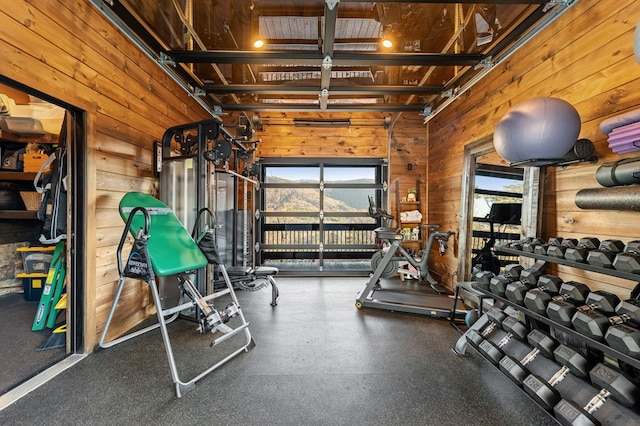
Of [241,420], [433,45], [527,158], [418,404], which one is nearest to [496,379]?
[418,404]

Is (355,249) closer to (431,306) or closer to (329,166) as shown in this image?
(329,166)

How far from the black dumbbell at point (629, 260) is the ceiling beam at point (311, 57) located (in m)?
2.25

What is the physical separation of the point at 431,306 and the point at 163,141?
3.69m

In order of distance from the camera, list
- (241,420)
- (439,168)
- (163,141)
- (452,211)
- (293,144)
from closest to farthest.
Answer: (241,420) < (163,141) < (452,211) < (439,168) < (293,144)

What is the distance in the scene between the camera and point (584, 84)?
2072 millimetres

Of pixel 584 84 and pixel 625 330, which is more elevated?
pixel 584 84

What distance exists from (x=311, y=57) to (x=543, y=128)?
2091 mm

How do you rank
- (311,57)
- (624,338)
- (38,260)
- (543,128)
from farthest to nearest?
(38,260) < (311,57) < (543,128) < (624,338)

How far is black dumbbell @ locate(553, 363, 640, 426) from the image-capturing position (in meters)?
1.24

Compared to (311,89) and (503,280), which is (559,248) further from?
(311,89)

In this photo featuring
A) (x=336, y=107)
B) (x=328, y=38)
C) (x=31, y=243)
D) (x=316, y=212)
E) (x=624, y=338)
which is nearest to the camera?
(x=624, y=338)

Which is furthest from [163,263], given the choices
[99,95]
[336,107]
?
[336,107]

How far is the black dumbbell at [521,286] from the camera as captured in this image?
67.8 inches

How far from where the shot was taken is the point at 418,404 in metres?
1.71
